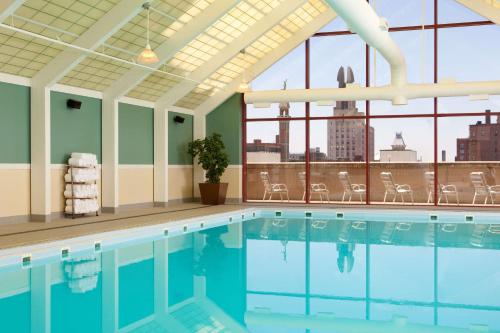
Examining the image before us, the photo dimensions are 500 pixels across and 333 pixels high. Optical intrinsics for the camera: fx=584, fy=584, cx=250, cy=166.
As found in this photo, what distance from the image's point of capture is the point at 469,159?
15.6 meters

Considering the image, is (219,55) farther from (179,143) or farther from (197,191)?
(197,191)

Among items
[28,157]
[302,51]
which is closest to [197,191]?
[302,51]

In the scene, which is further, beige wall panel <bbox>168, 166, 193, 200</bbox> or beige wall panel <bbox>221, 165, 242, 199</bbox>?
beige wall panel <bbox>221, 165, 242, 199</bbox>

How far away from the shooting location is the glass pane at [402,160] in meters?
15.8

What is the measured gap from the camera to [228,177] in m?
17.2

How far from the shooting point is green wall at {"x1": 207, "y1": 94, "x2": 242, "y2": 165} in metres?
17.1

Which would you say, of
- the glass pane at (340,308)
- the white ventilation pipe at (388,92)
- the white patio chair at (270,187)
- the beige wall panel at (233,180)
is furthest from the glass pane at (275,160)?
the glass pane at (340,308)

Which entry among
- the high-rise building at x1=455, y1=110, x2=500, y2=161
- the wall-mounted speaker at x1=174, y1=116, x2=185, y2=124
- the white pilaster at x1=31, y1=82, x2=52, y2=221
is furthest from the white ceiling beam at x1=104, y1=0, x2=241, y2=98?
the high-rise building at x1=455, y1=110, x2=500, y2=161

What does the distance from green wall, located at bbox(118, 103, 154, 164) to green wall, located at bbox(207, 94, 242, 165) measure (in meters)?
2.56

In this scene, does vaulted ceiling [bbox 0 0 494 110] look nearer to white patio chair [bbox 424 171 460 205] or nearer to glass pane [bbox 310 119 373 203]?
glass pane [bbox 310 119 373 203]

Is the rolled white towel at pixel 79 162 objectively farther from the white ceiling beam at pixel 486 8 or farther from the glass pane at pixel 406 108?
Result: the white ceiling beam at pixel 486 8

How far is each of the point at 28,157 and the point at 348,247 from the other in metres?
6.25

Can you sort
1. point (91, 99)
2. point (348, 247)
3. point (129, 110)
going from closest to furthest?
point (348, 247), point (91, 99), point (129, 110)

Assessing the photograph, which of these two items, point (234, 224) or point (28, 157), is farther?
point (234, 224)
